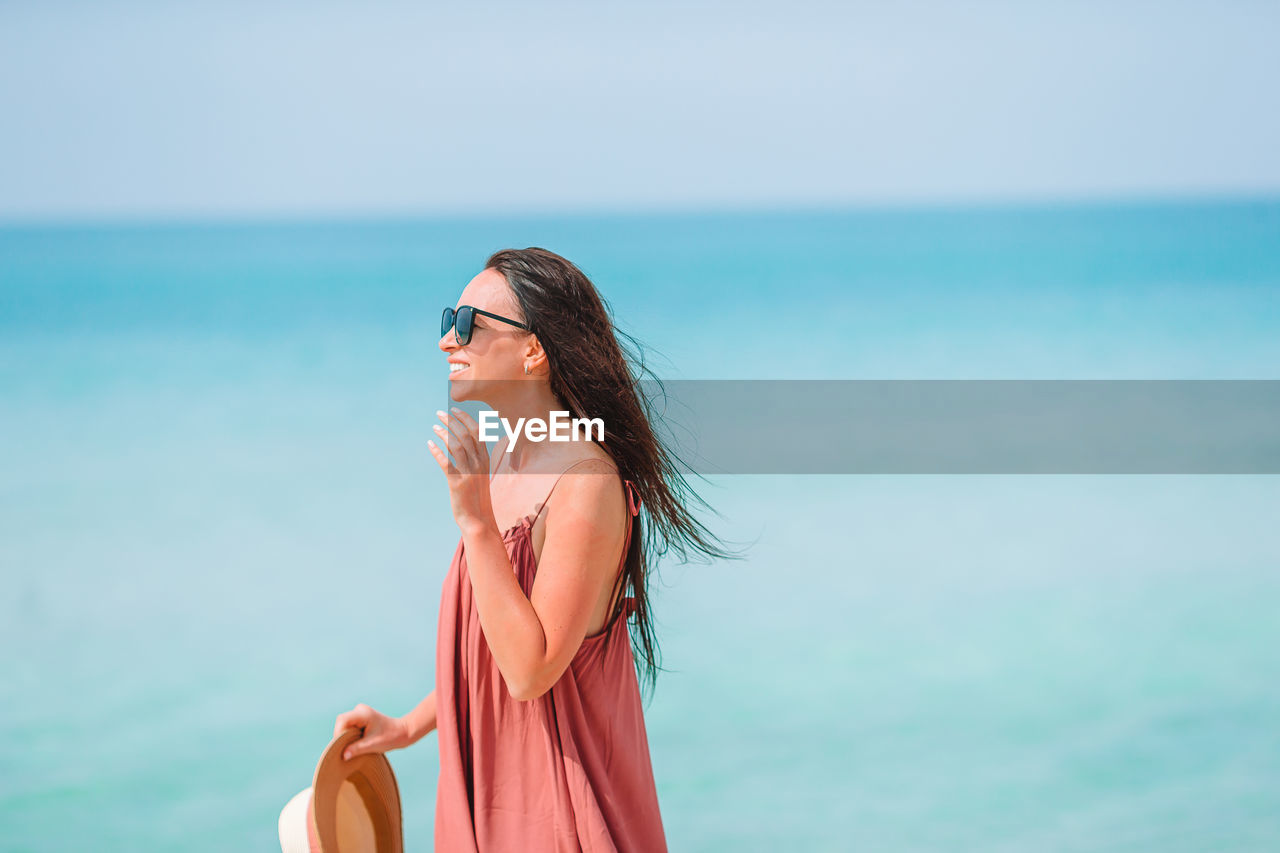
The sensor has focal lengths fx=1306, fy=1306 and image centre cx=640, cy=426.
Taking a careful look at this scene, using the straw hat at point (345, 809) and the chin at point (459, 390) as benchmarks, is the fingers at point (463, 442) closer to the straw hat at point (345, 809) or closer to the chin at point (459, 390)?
the chin at point (459, 390)

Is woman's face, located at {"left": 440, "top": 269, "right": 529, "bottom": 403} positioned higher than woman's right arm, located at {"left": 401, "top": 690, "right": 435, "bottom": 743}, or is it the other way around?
woman's face, located at {"left": 440, "top": 269, "right": 529, "bottom": 403}

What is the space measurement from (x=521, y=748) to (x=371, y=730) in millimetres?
281

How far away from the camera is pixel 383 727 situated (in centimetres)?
208

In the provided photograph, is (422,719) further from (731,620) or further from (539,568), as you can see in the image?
(731,620)

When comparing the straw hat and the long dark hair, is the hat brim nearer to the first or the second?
the straw hat

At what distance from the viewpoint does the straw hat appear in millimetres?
1955

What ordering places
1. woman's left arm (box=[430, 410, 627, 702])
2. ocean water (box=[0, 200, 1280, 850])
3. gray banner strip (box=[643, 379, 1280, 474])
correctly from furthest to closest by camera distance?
gray banner strip (box=[643, 379, 1280, 474]) < ocean water (box=[0, 200, 1280, 850]) < woman's left arm (box=[430, 410, 627, 702])

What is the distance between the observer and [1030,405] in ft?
35.8

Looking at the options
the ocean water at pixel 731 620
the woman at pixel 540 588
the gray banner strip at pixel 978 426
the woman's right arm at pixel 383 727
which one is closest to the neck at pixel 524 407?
the woman at pixel 540 588

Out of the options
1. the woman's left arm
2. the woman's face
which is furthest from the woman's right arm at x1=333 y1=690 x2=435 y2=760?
the woman's face

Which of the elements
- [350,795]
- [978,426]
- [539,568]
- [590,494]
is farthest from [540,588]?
[978,426]

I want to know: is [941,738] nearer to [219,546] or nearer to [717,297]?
[219,546]

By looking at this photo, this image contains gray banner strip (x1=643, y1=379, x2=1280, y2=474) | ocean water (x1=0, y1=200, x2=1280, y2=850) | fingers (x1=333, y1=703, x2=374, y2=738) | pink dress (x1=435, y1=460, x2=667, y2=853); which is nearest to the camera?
pink dress (x1=435, y1=460, x2=667, y2=853)

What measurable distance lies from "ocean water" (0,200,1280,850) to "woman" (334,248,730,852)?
2902 millimetres
